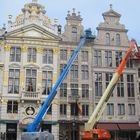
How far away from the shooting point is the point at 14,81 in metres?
41.2

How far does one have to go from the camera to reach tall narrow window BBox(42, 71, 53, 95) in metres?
41.7

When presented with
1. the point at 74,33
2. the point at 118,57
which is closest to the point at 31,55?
the point at 74,33

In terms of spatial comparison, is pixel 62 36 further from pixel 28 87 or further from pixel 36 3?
pixel 28 87

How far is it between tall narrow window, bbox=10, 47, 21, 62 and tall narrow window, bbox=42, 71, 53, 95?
3.93 m

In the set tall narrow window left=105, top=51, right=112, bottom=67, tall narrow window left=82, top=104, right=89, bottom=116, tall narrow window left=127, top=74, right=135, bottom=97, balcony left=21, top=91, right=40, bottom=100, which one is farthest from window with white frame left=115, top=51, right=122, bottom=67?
balcony left=21, top=91, right=40, bottom=100

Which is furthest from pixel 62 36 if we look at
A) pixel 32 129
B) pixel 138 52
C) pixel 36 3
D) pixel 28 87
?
pixel 32 129

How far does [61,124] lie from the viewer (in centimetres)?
4112

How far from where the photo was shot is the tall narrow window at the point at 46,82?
137ft

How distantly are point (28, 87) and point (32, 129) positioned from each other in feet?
46.8

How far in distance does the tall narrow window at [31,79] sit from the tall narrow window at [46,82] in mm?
1219

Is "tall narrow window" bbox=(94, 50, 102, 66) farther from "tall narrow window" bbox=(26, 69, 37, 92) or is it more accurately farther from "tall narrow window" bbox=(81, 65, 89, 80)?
"tall narrow window" bbox=(26, 69, 37, 92)

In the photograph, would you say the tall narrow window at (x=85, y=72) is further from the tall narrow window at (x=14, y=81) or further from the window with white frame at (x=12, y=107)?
the window with white frame at (x=12, y=107)

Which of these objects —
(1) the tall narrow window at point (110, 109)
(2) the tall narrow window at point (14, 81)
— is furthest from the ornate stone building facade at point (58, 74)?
(1) the tall narrow window at point (110, 109)

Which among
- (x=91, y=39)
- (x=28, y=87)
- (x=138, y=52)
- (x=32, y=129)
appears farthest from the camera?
(x=91, y=39)
